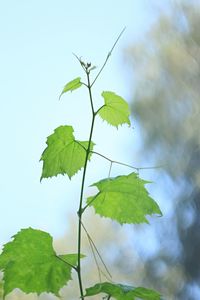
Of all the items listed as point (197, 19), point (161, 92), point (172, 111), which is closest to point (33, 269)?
point (172, 111)


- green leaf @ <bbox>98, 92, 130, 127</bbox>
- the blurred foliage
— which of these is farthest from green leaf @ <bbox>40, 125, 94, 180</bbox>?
the blurred foliage

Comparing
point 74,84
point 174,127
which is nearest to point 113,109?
point 74,84

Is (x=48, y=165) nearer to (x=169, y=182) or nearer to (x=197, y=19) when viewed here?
(x=169, y=182)

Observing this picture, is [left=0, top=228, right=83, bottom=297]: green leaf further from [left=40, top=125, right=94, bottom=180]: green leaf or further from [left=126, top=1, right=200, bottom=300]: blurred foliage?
[left=126, top=1, right=200, bottom=300]: blurred foliage

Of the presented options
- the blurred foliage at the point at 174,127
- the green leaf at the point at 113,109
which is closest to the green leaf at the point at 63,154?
the green leaf at the point at 113,109

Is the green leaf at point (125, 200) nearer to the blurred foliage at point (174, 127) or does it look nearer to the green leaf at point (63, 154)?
the green leaf at point (63, 154)
